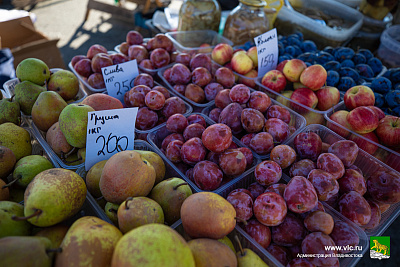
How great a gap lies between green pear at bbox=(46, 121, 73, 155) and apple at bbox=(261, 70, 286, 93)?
1247mm

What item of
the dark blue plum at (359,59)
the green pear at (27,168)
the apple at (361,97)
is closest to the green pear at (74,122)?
the green pear at (27,168)

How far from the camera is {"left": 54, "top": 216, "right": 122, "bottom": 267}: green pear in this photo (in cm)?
64

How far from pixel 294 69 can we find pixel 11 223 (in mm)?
1617

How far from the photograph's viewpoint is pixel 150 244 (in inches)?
24.1

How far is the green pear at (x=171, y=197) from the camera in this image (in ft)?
3.13

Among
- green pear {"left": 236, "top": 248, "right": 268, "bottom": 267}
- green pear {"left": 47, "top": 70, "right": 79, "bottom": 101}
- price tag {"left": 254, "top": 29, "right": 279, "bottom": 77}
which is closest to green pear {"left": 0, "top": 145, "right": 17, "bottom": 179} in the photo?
green pear {"left": 47, "top": 70, "right": 79, "bottom": 101}

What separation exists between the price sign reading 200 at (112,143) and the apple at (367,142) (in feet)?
3.93

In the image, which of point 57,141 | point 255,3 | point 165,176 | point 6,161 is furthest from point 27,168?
point 255,3

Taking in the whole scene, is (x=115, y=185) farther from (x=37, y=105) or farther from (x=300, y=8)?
(x=300, y=8)

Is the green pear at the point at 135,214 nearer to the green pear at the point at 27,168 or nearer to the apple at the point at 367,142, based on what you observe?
the green pear at the point at 27,168

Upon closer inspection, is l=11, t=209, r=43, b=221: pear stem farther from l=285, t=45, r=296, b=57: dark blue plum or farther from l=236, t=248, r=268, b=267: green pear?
l=285, t=45, r=296, b=57: dark blue plum

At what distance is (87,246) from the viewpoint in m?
0.66

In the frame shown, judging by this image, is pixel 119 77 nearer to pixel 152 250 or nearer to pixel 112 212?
pixel 112 212

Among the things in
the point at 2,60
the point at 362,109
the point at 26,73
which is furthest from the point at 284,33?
the point at 2,60
